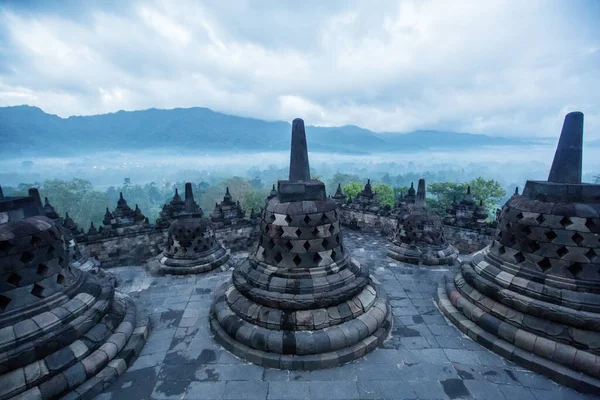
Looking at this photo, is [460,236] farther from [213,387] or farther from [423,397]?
[213,387]

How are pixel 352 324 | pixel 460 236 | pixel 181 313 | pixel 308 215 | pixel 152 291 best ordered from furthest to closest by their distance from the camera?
pixel 460 236
pixel 152 291
pixel 181 313
pixel 308 215
pixel 352 324

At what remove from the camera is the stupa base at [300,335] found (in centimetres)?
473

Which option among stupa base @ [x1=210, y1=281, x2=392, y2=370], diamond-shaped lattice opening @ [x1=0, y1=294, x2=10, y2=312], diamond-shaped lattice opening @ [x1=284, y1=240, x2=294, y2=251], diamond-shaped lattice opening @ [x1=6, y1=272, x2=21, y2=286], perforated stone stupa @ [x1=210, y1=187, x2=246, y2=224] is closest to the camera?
diamond-shaped lattice opening @ [x1=0, y1=294, x2=10, y2=312]

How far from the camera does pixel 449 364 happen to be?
4703 millimetres

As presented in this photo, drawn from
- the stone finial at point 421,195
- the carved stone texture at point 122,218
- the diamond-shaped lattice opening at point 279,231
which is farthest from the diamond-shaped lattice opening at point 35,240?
the stone finial at point 421,195

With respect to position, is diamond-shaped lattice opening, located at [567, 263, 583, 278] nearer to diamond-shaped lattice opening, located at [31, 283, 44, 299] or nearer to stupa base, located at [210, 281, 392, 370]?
stupa base, located at [210, 281, 392, 370]

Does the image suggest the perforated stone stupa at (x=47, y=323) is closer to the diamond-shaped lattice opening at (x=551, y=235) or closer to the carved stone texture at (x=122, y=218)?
the diamond-shaped lattice opening at (x=551, y=235)

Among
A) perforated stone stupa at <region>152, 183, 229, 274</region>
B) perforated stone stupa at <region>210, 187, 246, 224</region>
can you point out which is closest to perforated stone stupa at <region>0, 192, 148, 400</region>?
perforated stone stupa at <region>152, 183, 229, 274</region>

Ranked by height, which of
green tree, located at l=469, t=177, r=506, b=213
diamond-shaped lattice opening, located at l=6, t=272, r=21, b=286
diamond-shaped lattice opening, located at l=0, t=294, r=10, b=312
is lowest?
green tree, located at l=469, t=177, r=506, b=213

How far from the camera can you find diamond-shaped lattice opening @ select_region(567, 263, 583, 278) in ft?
16.0

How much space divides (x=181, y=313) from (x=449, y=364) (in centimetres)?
571

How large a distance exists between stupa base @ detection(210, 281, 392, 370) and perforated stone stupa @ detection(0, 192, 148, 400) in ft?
6.03

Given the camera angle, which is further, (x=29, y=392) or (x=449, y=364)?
(x=449, y=364)

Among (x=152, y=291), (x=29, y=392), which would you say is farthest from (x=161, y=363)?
(x=152, y=291)
